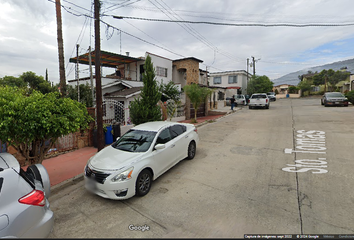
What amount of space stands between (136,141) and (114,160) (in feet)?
3.11

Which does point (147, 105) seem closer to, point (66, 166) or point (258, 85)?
point (66, 166)

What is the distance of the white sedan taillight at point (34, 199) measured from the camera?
2439 mm

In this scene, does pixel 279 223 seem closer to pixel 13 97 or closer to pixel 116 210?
pixel 116 210

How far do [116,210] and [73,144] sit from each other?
5045mm

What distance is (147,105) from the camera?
950cm

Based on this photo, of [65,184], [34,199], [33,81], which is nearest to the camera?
[34,199]

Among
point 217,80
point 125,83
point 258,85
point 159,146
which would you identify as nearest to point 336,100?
point 258,85

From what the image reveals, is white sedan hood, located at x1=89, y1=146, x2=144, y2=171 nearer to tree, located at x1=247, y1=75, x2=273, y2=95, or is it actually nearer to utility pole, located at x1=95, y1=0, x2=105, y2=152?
utility pole, located at x1=95, y1=0, x2=105, y2=152

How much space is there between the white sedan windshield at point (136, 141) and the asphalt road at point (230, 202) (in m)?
1.02

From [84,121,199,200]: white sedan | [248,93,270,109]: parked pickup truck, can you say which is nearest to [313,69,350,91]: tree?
[248,93,270,109]: parked pickup truck

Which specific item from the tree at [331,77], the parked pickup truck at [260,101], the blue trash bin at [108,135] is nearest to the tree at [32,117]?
the blue trash bin at [108,135]

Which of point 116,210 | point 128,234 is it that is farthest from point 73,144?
point 128,234

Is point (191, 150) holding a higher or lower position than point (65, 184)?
higher

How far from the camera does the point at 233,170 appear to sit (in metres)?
5.45
